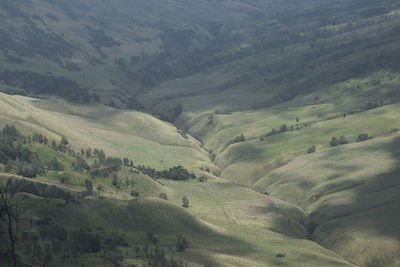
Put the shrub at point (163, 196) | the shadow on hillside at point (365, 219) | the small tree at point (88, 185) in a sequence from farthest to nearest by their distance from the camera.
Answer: the shrub at point (163, 196) < the small tree at point (88, 185) < the shadow on hillside at point (365, 219)

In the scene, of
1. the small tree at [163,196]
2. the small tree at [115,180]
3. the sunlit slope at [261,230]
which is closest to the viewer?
the sunlit slope at [261,230]

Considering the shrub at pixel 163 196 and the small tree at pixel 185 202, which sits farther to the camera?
the shrub at pixel 163 196

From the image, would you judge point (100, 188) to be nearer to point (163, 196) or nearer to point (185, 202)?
point (163, 196)

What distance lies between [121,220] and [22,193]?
86.0 ft

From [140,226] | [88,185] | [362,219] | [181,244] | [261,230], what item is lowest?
[181,244]

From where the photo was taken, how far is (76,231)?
402ft

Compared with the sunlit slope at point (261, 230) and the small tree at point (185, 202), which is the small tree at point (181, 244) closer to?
the sunlit slope at point (261, 230)

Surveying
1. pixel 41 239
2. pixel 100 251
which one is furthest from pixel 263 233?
pixel 41 239

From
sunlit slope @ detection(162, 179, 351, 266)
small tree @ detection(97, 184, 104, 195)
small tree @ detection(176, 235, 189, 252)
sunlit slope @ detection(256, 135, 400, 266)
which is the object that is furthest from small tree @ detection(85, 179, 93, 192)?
sunlit slope @ detection(256, 135, 400, 266)

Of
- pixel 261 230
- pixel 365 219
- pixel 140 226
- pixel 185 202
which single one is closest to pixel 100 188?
pixel 185 202

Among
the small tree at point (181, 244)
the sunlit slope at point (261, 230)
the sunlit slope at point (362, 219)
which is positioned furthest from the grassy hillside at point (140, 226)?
the sunlit slope at point (362, 219)

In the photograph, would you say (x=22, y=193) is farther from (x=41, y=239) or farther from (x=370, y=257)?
(x=370, y=257)

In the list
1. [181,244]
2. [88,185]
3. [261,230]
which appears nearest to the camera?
[181,244]

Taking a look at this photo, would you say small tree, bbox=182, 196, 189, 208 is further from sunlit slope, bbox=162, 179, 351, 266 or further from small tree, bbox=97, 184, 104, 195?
small tree, bbox=97, 184, 104, 195
